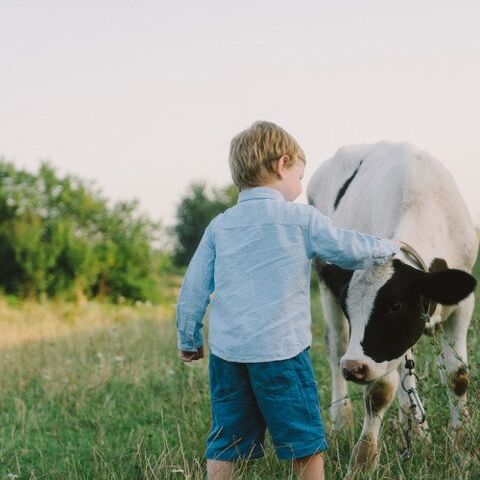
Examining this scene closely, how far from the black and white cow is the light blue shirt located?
1.46 feet

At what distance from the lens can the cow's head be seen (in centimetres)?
343

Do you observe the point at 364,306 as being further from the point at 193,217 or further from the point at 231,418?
the point at 193,217

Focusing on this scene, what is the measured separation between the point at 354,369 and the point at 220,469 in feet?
2.36

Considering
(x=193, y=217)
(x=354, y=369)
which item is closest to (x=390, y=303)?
(x=354, y=369)

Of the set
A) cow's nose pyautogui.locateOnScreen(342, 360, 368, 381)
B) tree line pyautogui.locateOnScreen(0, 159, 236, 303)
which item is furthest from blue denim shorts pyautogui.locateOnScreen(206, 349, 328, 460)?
tree line pyautogui.locateOnScreen(0, 159, 236, 303)

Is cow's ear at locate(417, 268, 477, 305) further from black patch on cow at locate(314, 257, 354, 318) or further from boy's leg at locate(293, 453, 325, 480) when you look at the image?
boy's leg at locate(293, 453, 325, 480)

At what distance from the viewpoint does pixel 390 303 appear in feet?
11.4

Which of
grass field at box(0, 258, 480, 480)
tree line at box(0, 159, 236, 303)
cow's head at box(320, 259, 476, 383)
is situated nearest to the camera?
cow's head at box(320, 259, 476, 383)

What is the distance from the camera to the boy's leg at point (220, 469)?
3209 millimetres

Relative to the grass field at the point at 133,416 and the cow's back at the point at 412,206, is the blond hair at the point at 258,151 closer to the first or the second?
the cow's back at the point at 412,206

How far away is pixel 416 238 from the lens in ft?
13.1

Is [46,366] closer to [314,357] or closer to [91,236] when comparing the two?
[314,357]

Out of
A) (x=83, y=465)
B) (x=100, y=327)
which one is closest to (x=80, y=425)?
(x=83, y=465)

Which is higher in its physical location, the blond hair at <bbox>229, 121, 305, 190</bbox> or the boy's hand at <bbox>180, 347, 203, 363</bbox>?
the blond hair at <bbox>229, 121, 305, 190</bbox>
